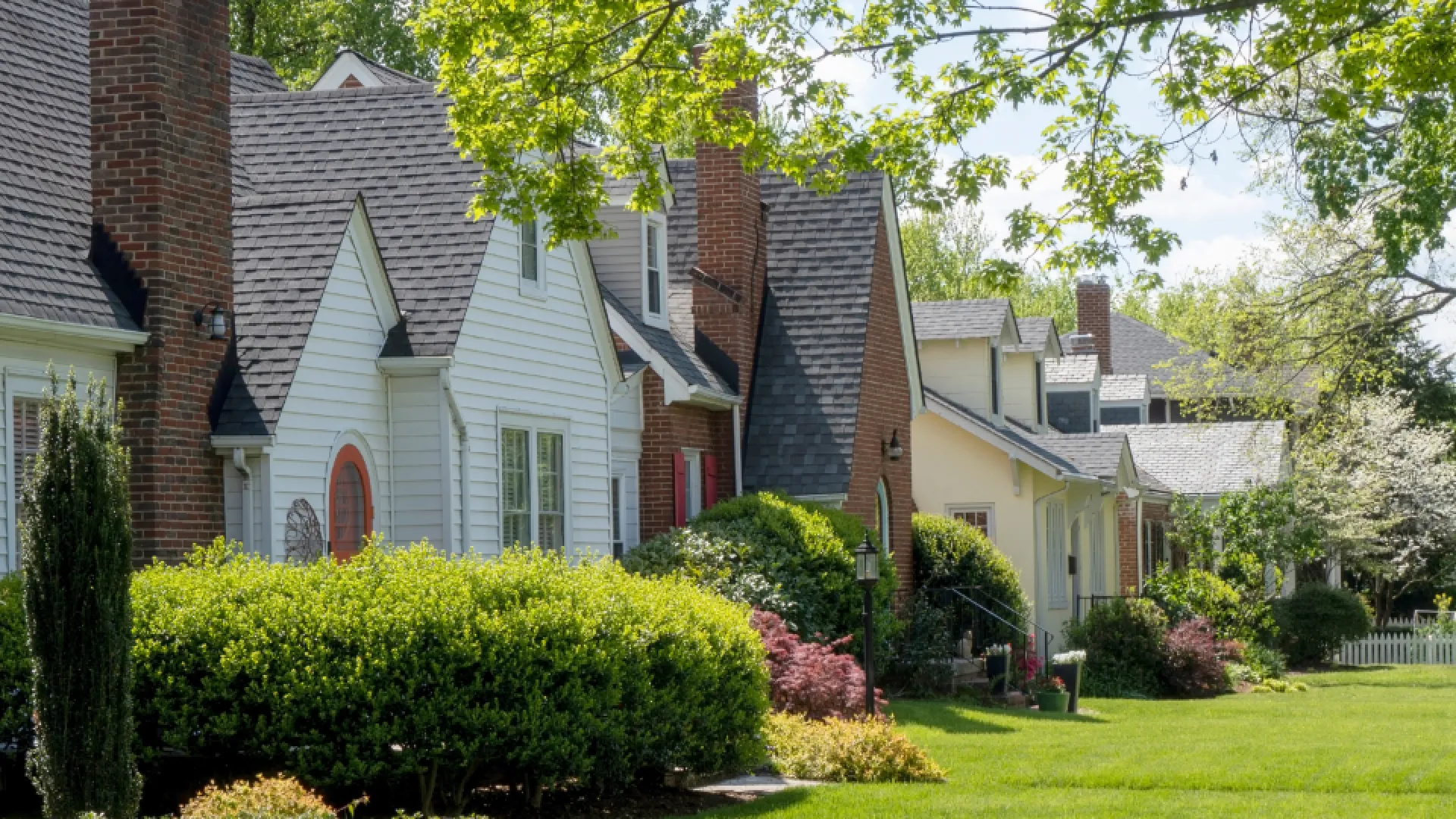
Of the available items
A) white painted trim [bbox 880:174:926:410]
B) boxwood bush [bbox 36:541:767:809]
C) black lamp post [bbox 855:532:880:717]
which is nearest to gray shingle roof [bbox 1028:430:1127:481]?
white painted trim [bbox 880:174:926:410]

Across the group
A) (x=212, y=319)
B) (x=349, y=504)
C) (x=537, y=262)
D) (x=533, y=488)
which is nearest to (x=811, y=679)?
(x=533, y=488)

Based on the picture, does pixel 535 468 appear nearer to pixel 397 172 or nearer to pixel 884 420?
pixel 397 172

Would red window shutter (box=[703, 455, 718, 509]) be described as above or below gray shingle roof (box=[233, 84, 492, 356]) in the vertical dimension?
below

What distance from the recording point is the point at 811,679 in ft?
58.5

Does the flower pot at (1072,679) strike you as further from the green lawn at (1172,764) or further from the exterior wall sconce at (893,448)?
the exterior wall sconce at (893,448)

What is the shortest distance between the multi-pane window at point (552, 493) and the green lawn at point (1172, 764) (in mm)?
4343

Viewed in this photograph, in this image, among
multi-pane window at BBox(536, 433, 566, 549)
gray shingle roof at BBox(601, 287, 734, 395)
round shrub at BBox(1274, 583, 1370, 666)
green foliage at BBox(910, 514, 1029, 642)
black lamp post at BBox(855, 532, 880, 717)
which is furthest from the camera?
round shrub at BBox(1274, 583, 1370, 666)

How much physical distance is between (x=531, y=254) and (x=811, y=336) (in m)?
6.96

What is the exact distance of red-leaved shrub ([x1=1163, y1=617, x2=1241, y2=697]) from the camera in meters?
28.4

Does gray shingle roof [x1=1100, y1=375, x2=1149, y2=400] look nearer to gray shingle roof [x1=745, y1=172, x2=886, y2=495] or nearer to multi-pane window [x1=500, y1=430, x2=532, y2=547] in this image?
gray shingle roof [x1=745, y1=172, x2=886, y2=495]

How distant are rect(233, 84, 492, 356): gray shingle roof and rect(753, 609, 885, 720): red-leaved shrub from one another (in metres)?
4.42

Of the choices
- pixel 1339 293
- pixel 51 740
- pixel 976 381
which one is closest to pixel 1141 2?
pixel 51 740

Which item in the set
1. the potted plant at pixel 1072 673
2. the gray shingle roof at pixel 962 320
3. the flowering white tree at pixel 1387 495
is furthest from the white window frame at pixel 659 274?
the flowering white tree at pixel 1387 495

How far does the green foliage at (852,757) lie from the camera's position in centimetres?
1518
